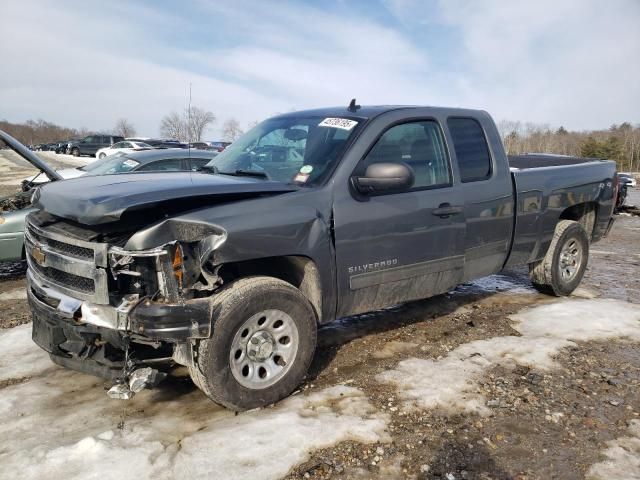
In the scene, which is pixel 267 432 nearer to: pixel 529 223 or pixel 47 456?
pixel 47 456

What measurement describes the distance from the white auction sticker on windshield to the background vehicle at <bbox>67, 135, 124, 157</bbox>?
38.0 meters

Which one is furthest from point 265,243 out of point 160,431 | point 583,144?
point 583,144

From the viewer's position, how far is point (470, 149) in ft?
14.8

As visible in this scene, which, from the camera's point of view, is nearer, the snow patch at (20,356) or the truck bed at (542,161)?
the snow patch at (20,356)

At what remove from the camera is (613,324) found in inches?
193

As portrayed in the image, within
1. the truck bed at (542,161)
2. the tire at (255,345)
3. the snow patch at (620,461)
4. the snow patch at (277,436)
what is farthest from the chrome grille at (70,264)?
the truck bed at (542,161)

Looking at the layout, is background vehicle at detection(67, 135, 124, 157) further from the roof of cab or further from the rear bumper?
the rear bumper

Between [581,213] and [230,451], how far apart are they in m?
5.11

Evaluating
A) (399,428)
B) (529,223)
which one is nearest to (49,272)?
(399,428)

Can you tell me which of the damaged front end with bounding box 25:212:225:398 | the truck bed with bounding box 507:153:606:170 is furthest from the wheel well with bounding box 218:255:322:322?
the truck bed with bounding box 507:153:606:170

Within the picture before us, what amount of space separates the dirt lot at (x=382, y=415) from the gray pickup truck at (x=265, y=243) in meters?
0.31

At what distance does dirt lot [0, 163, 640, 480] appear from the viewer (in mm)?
2650

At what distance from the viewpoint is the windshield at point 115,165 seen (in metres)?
8.12

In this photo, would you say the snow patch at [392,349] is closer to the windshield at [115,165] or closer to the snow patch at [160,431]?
the snow patch at [160,431]
